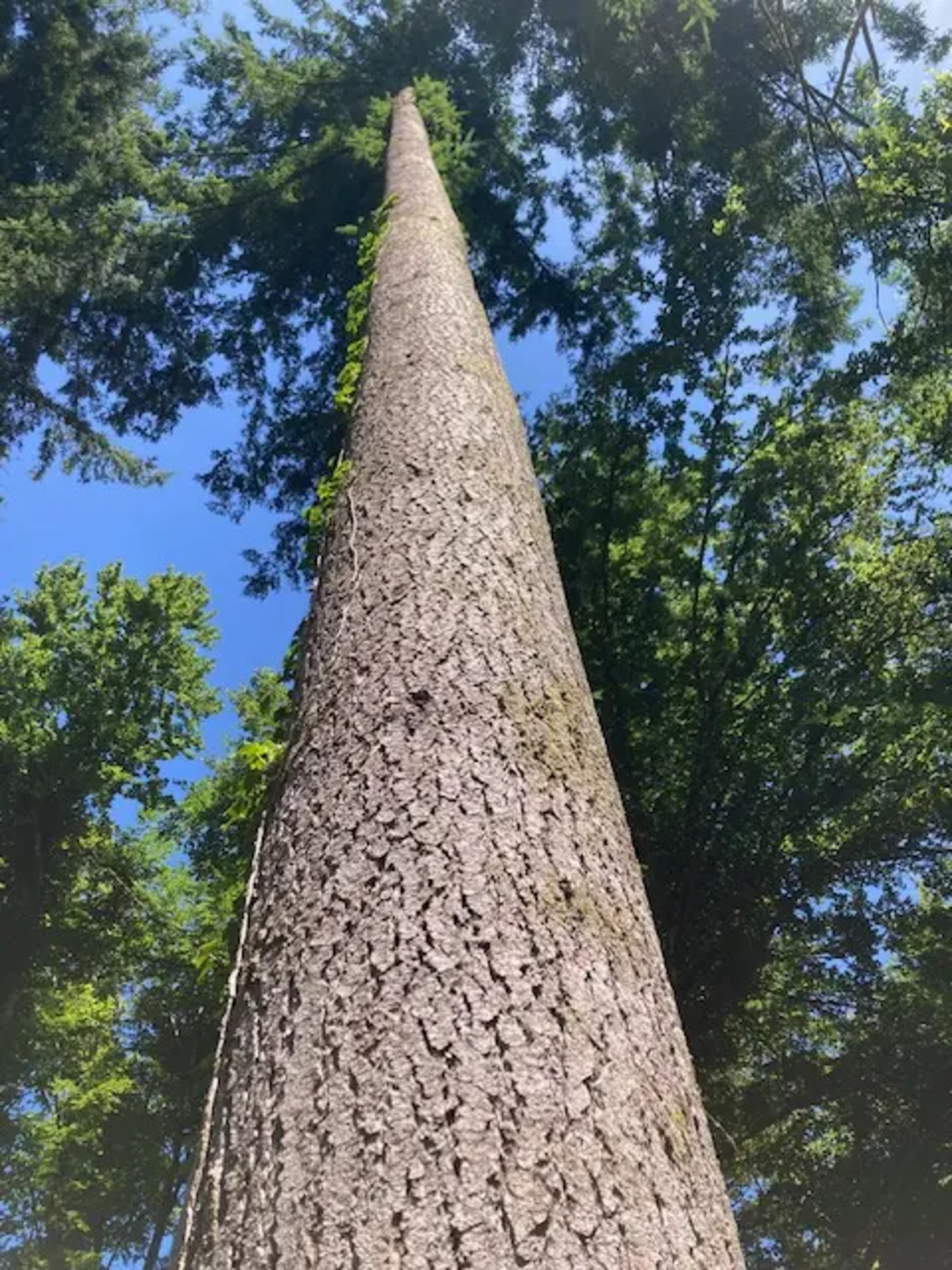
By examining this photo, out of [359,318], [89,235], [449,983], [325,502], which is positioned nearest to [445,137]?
[89,235]

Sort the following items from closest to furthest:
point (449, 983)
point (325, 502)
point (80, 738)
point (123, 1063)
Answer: point (449, 983) < point (325, 502) < point (80, 738) < point (123, 1063)

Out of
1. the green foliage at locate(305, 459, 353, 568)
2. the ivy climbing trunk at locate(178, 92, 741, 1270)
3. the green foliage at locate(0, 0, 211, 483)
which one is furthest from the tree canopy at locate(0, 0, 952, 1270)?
the ivy climbing trunk at locate(178, 92, 741, 1270)

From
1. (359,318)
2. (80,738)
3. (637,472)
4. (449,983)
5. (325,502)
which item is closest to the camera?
(449,983)

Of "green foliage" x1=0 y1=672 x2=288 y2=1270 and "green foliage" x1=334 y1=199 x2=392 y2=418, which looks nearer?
"green foliage" x1=334 y1=199 x2=392 y2=418

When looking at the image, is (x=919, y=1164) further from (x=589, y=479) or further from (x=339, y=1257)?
(x=339, y=1257)

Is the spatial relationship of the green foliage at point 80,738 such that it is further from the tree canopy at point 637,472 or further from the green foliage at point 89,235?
the green foliage at point 89,235

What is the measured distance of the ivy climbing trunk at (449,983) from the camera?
1.54 meters

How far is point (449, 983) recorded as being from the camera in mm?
1868

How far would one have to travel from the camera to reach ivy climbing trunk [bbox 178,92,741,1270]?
1.54 metres

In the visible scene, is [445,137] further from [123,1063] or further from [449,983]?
[123,1063]

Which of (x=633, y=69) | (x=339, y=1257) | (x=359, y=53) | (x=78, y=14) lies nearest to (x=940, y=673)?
(x=633, y=69)

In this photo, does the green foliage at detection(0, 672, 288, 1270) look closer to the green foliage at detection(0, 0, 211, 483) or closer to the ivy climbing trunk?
the green foliage at detection(0, 0, 211, 483)

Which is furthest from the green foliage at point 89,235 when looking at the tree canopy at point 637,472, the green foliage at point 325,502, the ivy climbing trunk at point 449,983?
the ivy climbing trunk at point 449,983

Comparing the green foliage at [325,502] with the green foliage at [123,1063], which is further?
the green foliage at [123,1063]
